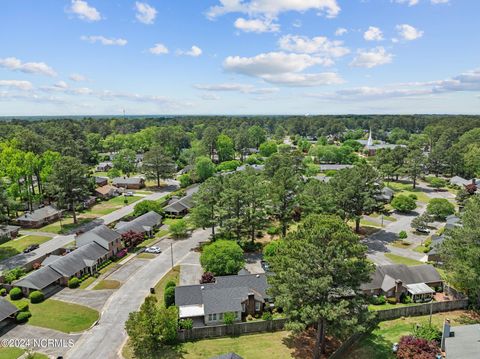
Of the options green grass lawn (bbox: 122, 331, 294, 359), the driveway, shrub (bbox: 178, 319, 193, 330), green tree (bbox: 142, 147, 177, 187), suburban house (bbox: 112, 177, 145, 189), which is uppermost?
green tree (bbox: 142, 147, 177, 187)

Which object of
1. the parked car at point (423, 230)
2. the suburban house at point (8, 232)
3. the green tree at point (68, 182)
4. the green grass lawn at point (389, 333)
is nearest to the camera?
the green grass lawn at point (389, 333)

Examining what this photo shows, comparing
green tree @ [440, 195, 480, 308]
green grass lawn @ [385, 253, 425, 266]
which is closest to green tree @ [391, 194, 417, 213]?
green grass lawn @ [385, 253, 425, 266]

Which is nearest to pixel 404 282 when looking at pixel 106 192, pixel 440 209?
pixel 440 209

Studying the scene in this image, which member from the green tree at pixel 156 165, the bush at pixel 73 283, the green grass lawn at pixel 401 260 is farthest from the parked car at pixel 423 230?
the green tree at pixel 156 165

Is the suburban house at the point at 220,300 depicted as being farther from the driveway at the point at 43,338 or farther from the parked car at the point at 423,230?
the parked car at the point at 423,230

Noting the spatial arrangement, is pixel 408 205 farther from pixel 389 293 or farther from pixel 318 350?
pixel 318 350

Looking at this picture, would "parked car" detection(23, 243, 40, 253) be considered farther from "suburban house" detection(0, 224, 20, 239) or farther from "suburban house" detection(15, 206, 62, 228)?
"suburban house" detection(15, 206, 62, 228)

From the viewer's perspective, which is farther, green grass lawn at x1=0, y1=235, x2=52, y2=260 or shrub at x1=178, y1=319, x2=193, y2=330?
green grass lawn at x1=0, y1=235, x2=52, y2=260
